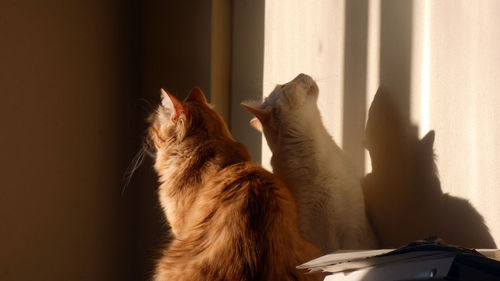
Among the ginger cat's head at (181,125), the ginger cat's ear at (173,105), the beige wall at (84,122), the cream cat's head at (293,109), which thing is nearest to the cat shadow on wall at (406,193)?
the cream cat's head at (293,109)

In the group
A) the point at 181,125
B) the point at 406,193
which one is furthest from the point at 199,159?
the point at 406,193

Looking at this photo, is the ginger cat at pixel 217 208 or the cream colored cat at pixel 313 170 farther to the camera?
the cream colored cat at pixel 313 170

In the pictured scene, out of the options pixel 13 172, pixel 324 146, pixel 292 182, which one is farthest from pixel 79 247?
pixel 324 146

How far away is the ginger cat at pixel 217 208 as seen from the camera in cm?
102

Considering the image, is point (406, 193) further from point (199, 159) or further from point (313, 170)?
point (199, 159)

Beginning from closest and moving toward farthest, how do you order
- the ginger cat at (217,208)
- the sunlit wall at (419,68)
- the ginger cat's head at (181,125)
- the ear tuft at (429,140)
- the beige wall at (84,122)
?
the ginger cat at (217,208) → the sunlit wall at (419,68) → the ear tuft at (429,140) → the ginger cat's head at (181,125) → the beige wall at (84,122)

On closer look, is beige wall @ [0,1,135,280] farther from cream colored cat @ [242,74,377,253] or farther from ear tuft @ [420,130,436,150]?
ear tuft @ [420,130,436,150]

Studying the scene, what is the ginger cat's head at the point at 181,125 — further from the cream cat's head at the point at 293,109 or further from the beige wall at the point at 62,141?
the beige wall at the point at 62,141

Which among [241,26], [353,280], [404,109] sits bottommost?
[353,280]

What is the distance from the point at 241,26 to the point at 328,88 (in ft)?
1.67

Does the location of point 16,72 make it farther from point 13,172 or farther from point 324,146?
Answer: point 324,146

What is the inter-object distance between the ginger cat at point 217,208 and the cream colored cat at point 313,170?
140 millimetres

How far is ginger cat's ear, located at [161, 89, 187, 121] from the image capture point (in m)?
1.42

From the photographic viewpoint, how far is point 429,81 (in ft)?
4.34
